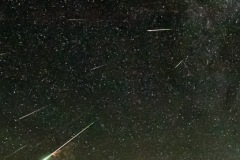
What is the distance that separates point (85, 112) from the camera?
2.85 feet

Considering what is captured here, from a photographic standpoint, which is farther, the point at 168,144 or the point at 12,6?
the point at 168,144

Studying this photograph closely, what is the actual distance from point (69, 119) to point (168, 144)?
0.28 m

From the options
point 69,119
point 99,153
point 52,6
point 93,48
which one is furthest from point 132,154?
point 52,6

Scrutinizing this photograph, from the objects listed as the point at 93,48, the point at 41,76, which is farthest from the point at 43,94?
the point at 93,48

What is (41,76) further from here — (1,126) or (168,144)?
(168,144)

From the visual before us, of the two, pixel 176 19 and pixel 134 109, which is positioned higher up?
pixel 176 19

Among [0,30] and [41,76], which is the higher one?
[0,30]

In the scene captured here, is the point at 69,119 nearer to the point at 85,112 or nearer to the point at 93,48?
the point at 85,112

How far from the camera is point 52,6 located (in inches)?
31.9

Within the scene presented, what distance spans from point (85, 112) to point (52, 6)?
29cm

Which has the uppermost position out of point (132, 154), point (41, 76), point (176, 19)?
point (176, 19)

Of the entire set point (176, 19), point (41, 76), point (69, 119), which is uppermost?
point (176, 19)

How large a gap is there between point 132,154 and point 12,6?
50 cm

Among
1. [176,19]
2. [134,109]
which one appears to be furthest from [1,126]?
[176,19]
